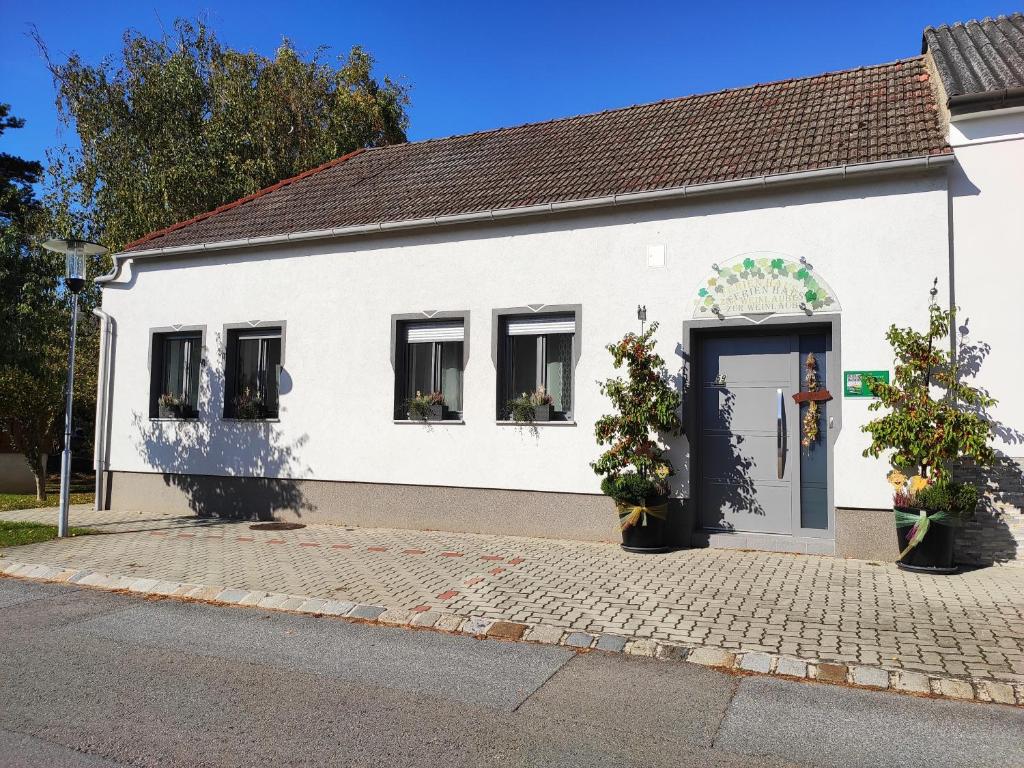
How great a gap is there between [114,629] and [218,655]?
1.21m

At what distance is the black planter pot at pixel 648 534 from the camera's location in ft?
27.8

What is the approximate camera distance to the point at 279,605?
21.0 ft

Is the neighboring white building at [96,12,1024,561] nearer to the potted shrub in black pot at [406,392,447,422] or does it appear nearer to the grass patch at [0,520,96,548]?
the potted shrub in black pot at [406,392,447,422]

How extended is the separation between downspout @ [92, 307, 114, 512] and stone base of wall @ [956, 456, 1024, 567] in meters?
12.1

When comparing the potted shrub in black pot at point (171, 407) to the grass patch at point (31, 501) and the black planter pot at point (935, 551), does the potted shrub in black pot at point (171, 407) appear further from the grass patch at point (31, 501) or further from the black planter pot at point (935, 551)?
the black planter pot at point (935, 551)

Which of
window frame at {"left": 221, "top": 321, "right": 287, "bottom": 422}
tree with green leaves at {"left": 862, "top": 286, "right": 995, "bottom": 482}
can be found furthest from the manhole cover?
tree with green leaves at {"left": 862, "top": 286, "right": 995, "bottom": 482}

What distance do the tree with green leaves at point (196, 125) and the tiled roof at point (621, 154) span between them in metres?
8.35

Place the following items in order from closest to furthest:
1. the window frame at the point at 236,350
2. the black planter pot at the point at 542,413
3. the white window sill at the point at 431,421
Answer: the black planter pot at the point at 542,413 < the white window sill at the point at 431,421 < the window frame at the point at 236,350

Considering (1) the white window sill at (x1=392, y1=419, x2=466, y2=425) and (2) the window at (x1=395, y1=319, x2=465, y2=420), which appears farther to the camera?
(2) the window at (x1=395, y1=319, x2=465, y2=420)

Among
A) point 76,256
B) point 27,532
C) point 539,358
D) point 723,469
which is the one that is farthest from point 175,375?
point 723,469

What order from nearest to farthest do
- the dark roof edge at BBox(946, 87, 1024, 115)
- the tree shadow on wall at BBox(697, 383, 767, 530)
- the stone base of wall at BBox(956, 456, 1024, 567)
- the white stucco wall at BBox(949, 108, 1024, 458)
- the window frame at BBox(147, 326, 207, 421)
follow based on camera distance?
the stone base of wall at BBox(956, 456, 1024, 567)
the white stucco wall at BBox(949, 108, 1024, 458)
the dark roof edge at BBox(946, 87, 1024, 115)
the tree shadow on wall at BBox(697, 383, 767, 530)
the window frame at BBox(147, 326, 207, 421)

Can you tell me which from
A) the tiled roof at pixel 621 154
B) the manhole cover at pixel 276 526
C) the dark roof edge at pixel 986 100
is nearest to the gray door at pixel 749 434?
the tiled roof at pixel 621 154

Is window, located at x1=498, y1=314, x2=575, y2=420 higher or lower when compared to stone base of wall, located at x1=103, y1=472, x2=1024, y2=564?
higher

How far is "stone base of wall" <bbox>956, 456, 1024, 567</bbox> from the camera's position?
759 cm
